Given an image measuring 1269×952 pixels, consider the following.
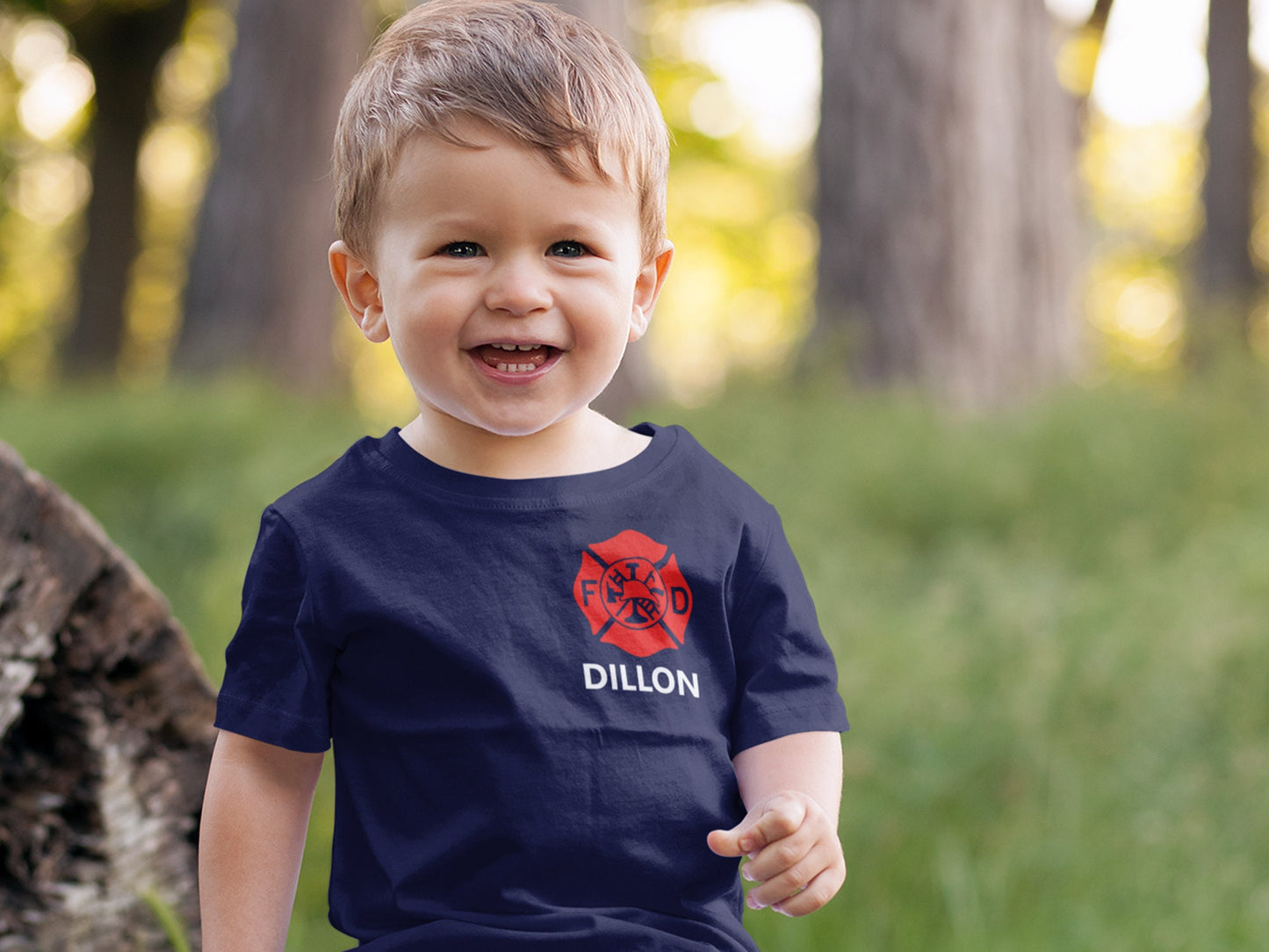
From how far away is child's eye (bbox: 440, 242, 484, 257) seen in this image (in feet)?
4.23

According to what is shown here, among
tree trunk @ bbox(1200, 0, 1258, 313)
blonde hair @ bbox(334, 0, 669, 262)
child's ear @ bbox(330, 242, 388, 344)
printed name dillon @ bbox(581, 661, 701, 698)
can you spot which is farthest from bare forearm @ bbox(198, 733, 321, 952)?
tree trunk @ bbox(1200, 0, 1258, 313)

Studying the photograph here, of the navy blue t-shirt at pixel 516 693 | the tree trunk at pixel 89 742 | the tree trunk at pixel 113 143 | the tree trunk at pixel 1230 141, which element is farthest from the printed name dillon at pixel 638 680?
the tree trunk at pixel 113 143

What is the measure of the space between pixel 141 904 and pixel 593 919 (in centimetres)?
98

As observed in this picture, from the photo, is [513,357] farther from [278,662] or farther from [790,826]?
[790,826]

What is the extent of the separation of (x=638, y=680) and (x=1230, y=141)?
1339cm

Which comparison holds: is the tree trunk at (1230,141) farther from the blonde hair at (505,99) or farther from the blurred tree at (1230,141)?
the blonde hair at (505,99)

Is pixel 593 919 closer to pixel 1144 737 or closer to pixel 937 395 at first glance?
pixel 1144 737

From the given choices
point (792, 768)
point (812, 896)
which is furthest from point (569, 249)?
point (812, 896)

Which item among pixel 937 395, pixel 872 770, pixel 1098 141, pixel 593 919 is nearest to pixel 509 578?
pixel 593 919

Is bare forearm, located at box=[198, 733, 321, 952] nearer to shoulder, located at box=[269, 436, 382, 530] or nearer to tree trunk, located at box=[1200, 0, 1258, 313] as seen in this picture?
shoulder, located at box=[269, 436, 382, 530]

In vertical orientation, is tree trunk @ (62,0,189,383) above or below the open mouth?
above

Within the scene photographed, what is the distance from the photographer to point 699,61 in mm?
18266

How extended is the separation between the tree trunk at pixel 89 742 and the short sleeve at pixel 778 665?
95 cm

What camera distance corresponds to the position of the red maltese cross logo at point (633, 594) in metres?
1.32
